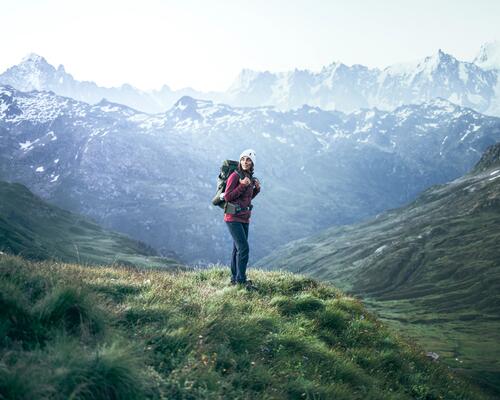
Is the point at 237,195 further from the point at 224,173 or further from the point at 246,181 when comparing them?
the point at 224,173

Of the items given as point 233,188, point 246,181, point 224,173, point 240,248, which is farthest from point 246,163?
point 240,248

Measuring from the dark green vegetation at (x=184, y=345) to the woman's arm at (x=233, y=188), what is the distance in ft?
9.38

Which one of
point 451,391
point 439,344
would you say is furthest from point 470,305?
point 451,391

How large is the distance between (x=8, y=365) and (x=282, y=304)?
801cm

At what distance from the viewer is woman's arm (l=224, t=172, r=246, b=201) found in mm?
14297

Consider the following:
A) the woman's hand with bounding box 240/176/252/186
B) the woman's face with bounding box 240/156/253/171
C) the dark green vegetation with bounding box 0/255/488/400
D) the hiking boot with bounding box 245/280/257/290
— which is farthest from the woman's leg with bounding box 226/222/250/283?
the woman's face with bounding box 240/156/253/171

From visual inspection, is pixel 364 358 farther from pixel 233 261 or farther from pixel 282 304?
pixel 233 261

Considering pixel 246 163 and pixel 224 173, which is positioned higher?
pixel 246 163

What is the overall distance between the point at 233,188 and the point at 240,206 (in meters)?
0.63

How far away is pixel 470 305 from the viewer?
195m

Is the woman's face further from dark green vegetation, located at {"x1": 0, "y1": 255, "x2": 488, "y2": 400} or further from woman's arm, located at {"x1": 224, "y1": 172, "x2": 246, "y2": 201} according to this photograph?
dark green vegetation, located at {"x1": 0, "y1": 255, "x2": 488, "y2": 400}

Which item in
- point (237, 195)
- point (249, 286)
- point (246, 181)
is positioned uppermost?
point (246, 181)

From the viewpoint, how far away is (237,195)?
14367 mm

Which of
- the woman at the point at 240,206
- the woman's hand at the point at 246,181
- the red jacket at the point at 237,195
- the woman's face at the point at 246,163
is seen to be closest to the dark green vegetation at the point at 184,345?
the woman at the point at 240,206
